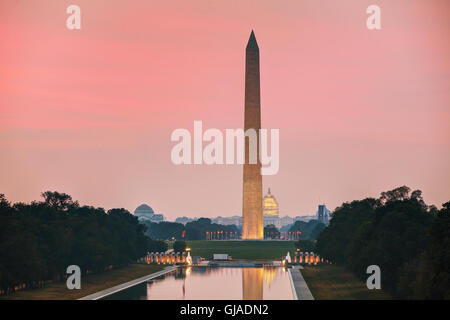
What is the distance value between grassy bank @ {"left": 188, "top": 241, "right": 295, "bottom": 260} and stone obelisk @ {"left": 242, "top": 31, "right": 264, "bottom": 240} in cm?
646

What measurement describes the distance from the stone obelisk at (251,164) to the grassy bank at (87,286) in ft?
175

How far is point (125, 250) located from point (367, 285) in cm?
3780

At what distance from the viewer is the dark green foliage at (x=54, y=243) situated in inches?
2157

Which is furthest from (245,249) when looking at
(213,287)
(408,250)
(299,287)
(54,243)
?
(408,250)

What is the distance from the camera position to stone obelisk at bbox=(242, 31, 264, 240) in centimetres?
13775

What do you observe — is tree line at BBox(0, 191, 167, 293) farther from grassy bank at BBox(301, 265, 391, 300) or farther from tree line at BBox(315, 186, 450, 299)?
tree line at BBox(315, 186, 450, 299)

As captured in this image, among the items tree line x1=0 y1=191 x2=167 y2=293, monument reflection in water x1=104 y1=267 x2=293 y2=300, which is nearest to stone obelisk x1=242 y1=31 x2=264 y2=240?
tree line x1=0 y1=191 x2=167 y2=293

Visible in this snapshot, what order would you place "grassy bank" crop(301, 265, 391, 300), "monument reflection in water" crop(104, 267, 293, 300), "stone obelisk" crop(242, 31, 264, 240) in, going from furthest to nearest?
"stone obelisk" crop(242, 31, 264, 240) < "grassy bank" crop(301, 265, 391, 300) < "monument reflection in water" crop(104, 267, 293, 300)

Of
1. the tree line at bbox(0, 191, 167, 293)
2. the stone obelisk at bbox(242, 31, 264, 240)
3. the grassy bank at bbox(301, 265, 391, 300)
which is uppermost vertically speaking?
the stone obelisk at bbox(242, 31, 264, 240)

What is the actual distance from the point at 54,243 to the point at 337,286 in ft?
76.0

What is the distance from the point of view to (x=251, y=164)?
139m

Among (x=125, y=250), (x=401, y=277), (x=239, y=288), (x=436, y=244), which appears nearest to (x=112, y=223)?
(x=125, y=250)

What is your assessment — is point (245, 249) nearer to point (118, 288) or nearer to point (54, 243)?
point (54, 243)
